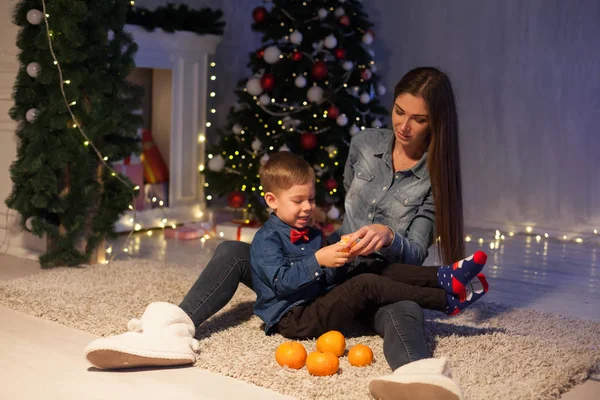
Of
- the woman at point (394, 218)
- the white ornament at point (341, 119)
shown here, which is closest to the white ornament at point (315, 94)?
the white ornament at point (341, 119)

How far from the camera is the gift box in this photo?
489 centimetres

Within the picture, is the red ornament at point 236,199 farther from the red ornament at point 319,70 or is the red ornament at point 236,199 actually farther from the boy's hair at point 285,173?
the boy's hair at point 285,173

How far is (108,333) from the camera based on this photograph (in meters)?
2.76

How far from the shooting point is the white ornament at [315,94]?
192 inches

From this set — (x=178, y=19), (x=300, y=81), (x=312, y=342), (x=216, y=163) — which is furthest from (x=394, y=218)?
(x=178, y=19)

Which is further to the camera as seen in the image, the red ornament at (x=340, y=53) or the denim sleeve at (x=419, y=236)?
the red ornament at (x=340, y=53)

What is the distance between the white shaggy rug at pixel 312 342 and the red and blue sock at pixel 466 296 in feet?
0.45

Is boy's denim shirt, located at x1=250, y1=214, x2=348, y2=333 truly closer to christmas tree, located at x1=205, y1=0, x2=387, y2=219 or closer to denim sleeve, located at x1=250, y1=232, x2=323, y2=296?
denim sleeve, located at x1=250, y1=232, x2=323, y2=296

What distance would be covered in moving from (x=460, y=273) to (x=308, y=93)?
2.51m

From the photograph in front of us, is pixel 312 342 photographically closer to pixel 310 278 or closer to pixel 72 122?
pixel 310 278

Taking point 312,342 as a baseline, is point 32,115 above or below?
above

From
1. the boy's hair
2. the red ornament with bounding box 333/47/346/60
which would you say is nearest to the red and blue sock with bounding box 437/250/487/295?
the boy's hair

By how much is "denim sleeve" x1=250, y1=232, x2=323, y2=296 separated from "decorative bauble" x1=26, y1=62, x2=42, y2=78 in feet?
5.06

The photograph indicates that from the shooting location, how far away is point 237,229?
16.3ft
